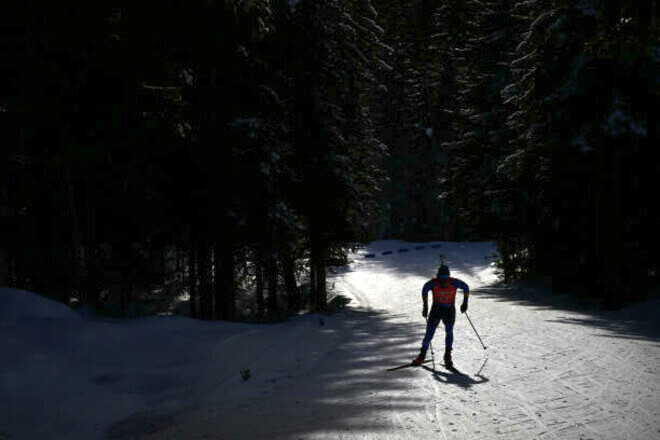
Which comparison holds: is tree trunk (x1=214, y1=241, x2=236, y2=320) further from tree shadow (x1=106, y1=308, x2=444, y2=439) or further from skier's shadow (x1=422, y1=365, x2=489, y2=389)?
skier's shadow (x1=422, y1=365, x2=489, y2=389)

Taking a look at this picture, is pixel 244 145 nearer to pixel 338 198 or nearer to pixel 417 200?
pixel 338 198

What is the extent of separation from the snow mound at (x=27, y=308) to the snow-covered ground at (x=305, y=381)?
0.02 m

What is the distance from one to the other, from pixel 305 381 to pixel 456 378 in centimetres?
239

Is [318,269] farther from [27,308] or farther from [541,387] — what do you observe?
[541,387]

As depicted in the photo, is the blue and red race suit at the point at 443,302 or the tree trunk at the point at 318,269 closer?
the blue and red race suit at the point at 443,302

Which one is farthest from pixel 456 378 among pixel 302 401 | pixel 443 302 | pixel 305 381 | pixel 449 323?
pixel 302 401

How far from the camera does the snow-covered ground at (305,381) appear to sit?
6.51 meters

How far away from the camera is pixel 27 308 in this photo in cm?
982

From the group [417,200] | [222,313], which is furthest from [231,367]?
[417,200]

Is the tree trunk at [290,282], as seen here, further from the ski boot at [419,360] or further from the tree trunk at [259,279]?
the ski boot at [419,360]

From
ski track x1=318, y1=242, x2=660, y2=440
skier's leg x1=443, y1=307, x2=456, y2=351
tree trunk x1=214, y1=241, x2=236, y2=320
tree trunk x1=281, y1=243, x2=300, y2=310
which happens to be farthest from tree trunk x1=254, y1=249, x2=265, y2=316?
skier's leg x1=443, y1=307, x2=456, y2=351

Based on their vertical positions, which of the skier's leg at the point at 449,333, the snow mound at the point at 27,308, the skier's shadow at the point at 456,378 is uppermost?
the snow mound at the point at 27,308

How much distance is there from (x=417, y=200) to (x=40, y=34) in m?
46.7

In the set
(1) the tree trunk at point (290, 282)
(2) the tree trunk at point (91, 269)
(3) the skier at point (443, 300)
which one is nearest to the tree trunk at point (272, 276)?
(1) the tree trunk at point (290, 282)
